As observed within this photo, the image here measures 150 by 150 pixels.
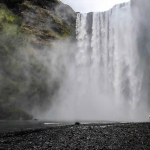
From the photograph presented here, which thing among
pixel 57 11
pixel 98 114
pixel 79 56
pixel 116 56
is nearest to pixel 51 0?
pixel 57 11

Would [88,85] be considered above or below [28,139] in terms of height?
above

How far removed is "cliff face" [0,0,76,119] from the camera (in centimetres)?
4850

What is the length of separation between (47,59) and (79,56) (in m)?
9.08

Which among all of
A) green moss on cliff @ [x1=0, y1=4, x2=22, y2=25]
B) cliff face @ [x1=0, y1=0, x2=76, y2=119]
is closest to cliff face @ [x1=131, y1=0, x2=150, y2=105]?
cliff face @ [x1=0, y1=0, x2=76, y2=119]

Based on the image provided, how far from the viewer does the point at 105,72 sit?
5647 cm

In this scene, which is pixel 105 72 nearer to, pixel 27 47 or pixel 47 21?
pixel 27 47

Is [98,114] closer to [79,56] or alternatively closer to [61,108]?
[61,108]

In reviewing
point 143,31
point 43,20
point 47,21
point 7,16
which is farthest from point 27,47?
point 143,31

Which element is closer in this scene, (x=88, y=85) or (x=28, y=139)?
(x=28, y=139)

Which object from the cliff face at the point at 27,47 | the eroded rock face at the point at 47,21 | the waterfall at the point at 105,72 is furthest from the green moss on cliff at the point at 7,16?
the waterfall at the point at 105,72

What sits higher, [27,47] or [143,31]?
[143,31]

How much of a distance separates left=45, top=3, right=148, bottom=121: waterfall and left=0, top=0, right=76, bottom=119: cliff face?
5.06m

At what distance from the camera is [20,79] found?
5097cm

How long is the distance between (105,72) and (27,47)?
20.7 metres
